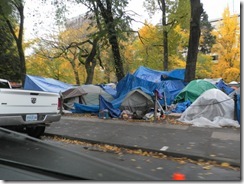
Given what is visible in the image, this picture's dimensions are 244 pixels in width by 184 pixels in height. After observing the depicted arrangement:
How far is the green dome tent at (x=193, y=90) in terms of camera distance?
13188 mm

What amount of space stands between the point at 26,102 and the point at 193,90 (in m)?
8.51

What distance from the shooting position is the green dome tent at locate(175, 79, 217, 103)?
13188 millimetres

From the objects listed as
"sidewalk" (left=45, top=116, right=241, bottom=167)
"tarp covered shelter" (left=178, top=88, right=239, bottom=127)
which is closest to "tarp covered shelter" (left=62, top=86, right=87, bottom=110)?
"sidewalk" (left=45, top=116, right=241, bottom=167)

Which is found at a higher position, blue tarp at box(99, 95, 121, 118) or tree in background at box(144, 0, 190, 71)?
tree in background at box(144, 0, 190, 71)

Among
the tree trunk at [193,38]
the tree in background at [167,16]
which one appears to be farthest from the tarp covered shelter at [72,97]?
the tree in background at [167,16]

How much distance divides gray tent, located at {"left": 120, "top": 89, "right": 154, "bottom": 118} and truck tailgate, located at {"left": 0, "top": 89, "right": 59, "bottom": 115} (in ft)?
13.7

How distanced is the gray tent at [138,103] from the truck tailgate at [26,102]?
4.18 metres

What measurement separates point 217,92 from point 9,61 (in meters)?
24.3

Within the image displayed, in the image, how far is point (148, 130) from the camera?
8.72 meters

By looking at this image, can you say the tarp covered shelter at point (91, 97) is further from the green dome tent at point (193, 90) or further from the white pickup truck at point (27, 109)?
the white pickup truck at point (27, 109)

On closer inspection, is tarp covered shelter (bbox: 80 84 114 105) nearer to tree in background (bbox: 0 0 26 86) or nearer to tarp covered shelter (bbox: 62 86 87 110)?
tarp covered shelter (bbox: 62 86 87 110)

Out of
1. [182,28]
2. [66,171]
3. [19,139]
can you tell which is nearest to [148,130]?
[19,139]

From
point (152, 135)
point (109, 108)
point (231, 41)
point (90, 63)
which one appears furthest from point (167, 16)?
point (231, 41)

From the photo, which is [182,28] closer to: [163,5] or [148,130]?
[163,5]
